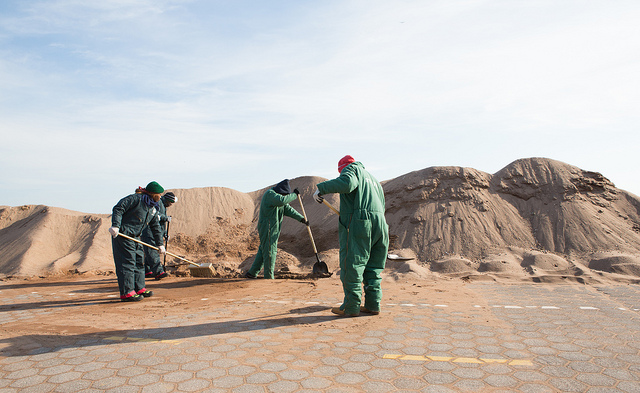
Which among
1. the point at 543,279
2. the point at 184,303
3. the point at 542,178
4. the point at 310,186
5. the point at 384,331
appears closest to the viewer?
the point at 384,331

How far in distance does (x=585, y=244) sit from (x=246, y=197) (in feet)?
53.3

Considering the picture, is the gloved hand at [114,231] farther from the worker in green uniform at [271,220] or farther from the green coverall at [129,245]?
the worker in green uniform at [271,220]

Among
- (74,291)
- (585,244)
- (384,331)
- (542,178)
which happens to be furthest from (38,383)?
(542,178)

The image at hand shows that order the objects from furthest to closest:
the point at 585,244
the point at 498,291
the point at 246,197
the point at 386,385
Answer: the point at 246,197
the point at 585,244
the point at 498,291
the point at 386,385

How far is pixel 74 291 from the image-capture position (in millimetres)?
7250

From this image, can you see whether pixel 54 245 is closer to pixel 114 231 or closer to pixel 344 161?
pixel 114 231

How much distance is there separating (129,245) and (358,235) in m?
3.60

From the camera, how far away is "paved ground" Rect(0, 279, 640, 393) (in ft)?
9.04

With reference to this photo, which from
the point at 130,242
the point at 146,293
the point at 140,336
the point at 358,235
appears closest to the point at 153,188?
the point at 130,242

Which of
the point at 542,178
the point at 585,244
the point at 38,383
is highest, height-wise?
the point at 542,178

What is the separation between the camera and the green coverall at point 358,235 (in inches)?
178

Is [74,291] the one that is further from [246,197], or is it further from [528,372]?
[246,197]

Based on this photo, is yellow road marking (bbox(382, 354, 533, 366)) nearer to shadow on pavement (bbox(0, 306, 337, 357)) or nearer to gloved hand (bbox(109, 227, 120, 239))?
shadow on pavement (bbox(0, 306, 337, 357))

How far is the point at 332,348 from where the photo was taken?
3.51 metres
